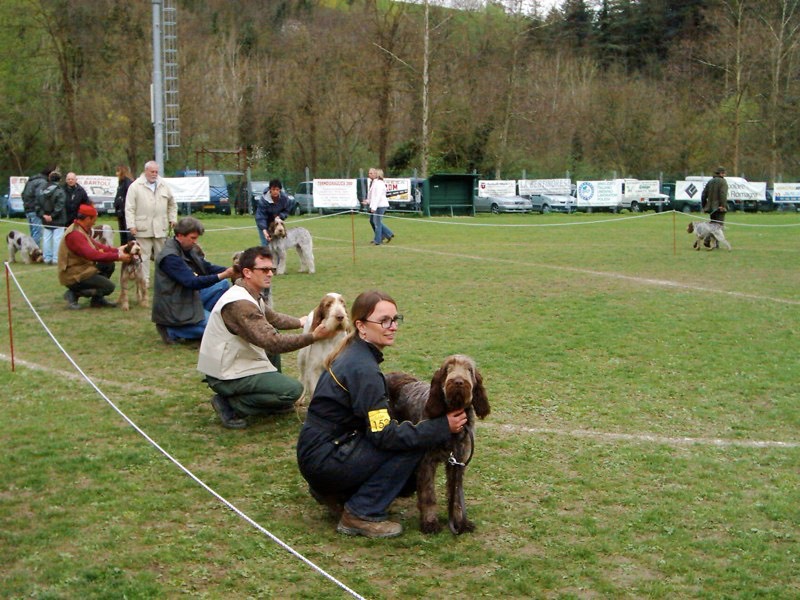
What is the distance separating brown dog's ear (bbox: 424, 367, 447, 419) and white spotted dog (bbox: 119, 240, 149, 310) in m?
8.22

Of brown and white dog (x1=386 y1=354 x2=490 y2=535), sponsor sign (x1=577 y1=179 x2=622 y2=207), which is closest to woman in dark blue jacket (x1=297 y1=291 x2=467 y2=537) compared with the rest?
brown and white dog (x1=386 y1=354 x2=490 y2=535)

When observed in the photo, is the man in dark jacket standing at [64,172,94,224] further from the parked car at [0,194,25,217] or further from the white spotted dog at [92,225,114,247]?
the parked car at [0,194,25,217]

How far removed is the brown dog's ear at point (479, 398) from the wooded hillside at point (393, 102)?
3951 centimetres

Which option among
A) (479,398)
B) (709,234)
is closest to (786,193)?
(709,234)

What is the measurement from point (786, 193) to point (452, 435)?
39481mm

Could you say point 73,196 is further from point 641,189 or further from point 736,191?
point 736,191

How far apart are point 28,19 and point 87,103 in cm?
690

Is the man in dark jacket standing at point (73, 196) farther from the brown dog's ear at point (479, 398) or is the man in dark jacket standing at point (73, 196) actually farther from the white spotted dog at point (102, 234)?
the brown dog's ear at point (479, 398)

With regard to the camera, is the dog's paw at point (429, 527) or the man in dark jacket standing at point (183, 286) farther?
the man in dark jacket standing at point (183, 286)

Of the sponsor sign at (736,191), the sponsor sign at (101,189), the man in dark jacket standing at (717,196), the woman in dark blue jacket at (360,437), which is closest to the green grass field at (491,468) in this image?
the woman in dark blue jacket at (360,437)

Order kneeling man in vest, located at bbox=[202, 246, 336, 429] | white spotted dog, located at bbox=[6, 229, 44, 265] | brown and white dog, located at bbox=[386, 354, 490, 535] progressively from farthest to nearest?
white spotted dog, located at bbox=[6, 229, 44, 265]
kneeling man in vest, located at bbox=[202, 246, 336, 429]
brown and white dog, located at bbox=[386, 354, 490, 535]

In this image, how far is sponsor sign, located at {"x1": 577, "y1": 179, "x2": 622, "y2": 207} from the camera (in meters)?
38.1

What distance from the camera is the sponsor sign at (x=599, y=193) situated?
125 ft

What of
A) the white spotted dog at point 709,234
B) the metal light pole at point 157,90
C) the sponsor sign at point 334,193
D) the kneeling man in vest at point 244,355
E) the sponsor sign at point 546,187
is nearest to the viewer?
the kneeling man in vest at point 244,355
